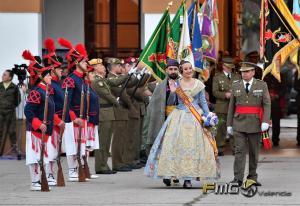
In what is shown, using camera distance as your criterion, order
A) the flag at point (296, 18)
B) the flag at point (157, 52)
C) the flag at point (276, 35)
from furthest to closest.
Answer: the flag at point (296, 18) → the flag at point (276, 35) → the flag at point (157, 52)

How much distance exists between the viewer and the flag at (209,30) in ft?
74.0

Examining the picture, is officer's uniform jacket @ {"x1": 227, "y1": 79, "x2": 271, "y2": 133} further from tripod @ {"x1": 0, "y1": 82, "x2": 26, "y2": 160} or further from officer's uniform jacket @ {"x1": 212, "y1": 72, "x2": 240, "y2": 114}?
tripod @ {"x1": 0, "y1": 82, "x2": 26, "y2": 160}

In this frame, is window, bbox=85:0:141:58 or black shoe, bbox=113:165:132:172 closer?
black shoe, bbox=113:165:132:172

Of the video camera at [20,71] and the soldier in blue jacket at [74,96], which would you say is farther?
the video camera at [20,71]

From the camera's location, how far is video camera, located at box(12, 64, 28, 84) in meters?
23.7

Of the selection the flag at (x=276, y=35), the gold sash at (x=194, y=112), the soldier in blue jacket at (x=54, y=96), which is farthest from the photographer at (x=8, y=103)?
the gold sash at (x=194, y=112)

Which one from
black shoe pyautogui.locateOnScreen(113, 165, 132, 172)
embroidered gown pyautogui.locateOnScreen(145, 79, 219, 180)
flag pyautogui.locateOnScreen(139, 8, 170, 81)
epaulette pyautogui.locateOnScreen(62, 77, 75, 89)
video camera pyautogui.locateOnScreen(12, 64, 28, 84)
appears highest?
flag pyautogui.locateOnScreen(139, 8, 170, 81)

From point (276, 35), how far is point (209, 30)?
1.67 m

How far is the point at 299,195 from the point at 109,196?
101 inches

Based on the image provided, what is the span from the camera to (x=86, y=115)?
62.1ft

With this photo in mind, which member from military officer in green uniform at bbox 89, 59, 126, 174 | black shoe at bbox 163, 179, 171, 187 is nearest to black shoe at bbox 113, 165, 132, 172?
military officer in green uniform at bbox 89, 59, 126, 174

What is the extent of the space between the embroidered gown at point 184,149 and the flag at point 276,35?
4.79 metres

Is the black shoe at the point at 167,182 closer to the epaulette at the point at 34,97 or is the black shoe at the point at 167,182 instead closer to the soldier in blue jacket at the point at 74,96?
the soldier in blue jacket at the point at 74,96

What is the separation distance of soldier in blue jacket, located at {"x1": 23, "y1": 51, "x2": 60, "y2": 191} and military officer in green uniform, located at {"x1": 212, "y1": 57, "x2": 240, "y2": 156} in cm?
785
